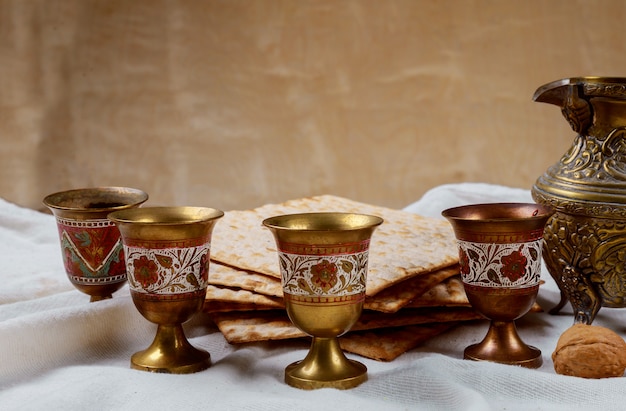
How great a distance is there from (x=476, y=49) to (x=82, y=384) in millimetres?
2225

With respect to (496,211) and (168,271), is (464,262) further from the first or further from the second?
(168,271)

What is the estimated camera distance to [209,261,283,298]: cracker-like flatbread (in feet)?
5.00

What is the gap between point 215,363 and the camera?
1456 millimetres

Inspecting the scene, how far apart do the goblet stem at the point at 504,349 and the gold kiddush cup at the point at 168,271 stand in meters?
0.47

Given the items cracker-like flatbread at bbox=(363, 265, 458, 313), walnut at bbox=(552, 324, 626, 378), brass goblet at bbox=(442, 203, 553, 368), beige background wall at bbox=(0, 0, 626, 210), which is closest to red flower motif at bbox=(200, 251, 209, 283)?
cracker-like flatbread at bbox=(363, 265, 458, 313)

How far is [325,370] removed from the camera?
133cm

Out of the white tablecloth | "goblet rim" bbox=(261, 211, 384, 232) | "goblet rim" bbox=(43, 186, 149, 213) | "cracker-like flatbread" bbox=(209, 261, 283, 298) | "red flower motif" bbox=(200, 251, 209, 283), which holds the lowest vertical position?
the white tablecloth

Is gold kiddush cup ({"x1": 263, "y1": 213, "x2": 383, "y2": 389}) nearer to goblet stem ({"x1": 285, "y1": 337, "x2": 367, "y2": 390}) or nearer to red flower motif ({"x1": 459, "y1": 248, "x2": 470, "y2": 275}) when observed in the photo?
goblet stem ({"x1": 285, "y1": 337, "x2": 367, "y2": 390})

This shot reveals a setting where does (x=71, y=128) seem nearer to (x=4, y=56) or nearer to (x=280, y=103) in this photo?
(x=4, y=56)

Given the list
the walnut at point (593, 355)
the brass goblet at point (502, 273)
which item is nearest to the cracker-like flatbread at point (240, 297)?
the brass goblet at point (502, 273)

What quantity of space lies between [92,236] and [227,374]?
402 mm

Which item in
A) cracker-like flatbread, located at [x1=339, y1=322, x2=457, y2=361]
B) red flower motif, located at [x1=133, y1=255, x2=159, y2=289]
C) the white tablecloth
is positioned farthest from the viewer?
cracker-like flatbread, located at [x1=339, y1=322, x2=457, y2=361]

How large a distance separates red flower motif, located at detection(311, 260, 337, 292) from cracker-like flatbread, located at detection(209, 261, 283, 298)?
24 centimetres

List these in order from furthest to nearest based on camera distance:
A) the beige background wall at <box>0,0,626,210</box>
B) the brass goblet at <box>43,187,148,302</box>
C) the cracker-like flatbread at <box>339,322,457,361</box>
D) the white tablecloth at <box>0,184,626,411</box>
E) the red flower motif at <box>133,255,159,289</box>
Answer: the beige background wall at <box>0,0,626,210</box>
the brass goblet at <box>43,187,148,302</box>
the cracker-like flatbread at <box>339,322,457,361</box>
the red flower motif at <box>133,255,159,289</box>
the white tablecloth at <box>0,184,626,411</box>
